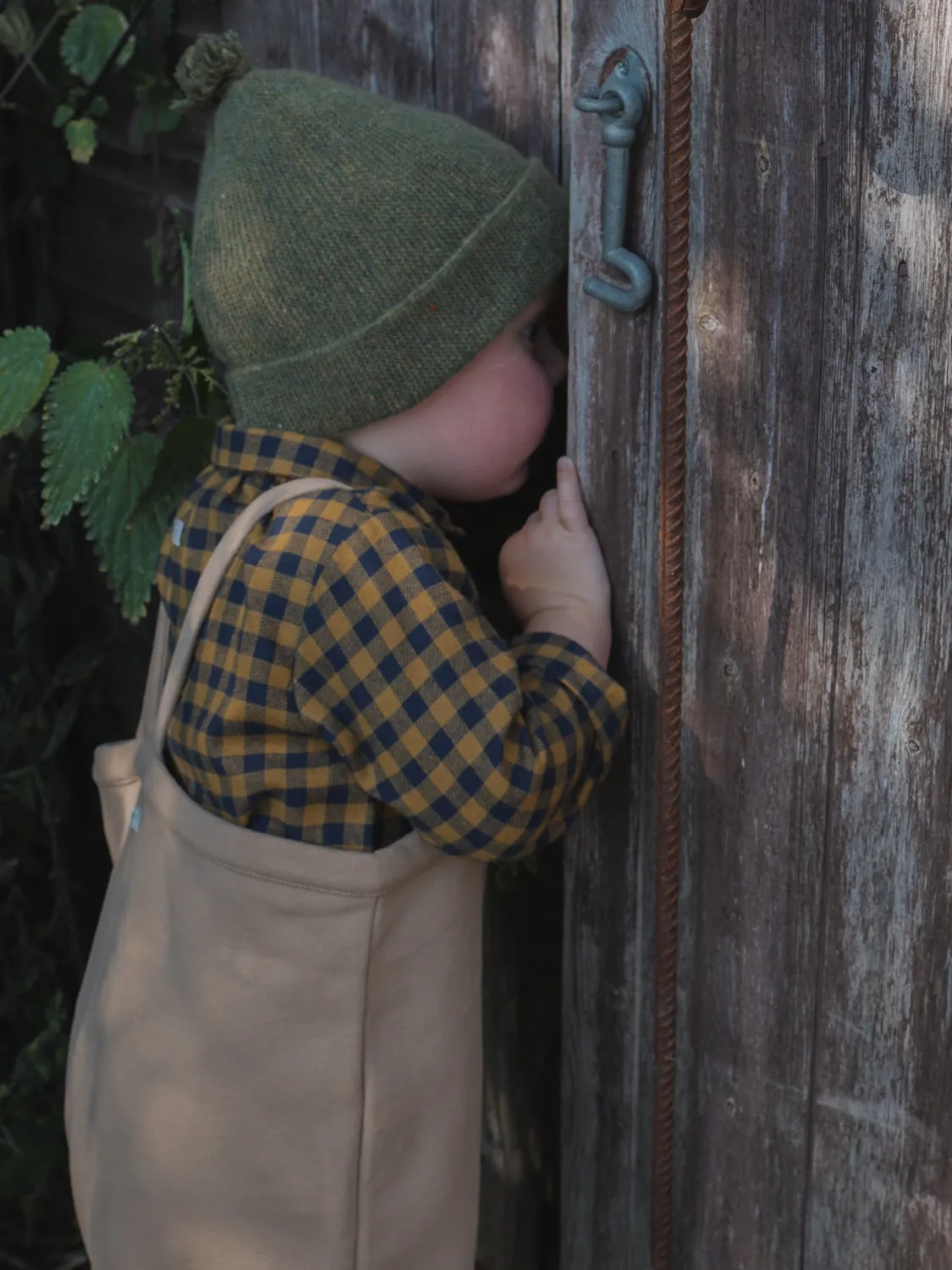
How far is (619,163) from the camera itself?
55.4 inches

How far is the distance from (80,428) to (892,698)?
3.50 ft

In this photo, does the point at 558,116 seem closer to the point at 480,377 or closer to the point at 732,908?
the point at 480,377

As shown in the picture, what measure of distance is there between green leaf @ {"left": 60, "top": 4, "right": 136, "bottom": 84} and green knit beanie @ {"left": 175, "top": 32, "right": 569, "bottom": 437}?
748 millimetres

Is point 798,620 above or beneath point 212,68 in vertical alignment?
beneath

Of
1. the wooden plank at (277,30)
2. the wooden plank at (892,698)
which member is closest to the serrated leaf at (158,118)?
the wooden plank at (277,30)

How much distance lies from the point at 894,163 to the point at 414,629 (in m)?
0.54

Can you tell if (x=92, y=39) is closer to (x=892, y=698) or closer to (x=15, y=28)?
(x=15, y=28)

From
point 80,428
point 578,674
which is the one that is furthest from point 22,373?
point 578,674

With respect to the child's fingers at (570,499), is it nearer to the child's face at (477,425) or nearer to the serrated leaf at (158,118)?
the child's face at (477,425)

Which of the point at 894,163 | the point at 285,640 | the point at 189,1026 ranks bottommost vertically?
the point at 189,1026

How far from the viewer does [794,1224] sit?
1.58 metres

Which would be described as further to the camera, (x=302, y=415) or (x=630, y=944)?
(x=630, y=944)

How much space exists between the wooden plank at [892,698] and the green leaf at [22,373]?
3.48ft

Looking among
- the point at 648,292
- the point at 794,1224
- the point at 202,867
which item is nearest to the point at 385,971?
the point at 202,867
